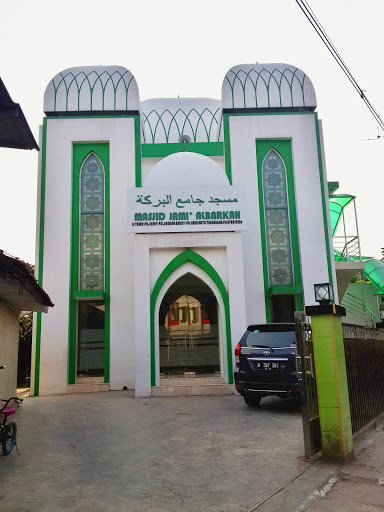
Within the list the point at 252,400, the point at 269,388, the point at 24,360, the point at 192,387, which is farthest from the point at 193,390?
the point at 24,360

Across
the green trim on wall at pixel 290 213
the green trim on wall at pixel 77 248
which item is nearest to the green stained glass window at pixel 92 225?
the green trim on wall at pixel 77 248

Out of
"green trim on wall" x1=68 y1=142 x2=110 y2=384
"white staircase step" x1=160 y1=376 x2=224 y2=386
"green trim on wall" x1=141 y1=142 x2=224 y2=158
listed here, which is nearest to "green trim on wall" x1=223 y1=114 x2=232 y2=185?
"green trim on wall" x1=141 y1=142 x2=224 y2=158

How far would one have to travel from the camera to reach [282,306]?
15.8 metres

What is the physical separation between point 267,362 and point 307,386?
3174mm

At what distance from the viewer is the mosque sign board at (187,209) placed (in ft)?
40.8

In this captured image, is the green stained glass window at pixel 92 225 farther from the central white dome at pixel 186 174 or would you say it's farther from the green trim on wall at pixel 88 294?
the central white dome at pixel 186 174

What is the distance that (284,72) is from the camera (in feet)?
55.0

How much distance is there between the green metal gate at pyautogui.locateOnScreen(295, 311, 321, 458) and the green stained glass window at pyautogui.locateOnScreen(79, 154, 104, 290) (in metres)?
9.85

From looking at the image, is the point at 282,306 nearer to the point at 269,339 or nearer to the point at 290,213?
the point at 290,213

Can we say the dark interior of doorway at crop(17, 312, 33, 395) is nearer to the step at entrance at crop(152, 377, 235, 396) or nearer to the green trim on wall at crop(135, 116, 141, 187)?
the green trim on wall at crop(135, 116, 141, 187)

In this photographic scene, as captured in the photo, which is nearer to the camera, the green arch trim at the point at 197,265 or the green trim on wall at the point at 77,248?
the green arch trim at the point at 197,265

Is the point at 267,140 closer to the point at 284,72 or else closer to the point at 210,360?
the point at 284,72

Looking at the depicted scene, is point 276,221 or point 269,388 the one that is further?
point 276,221

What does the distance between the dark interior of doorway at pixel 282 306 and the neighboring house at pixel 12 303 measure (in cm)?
782
